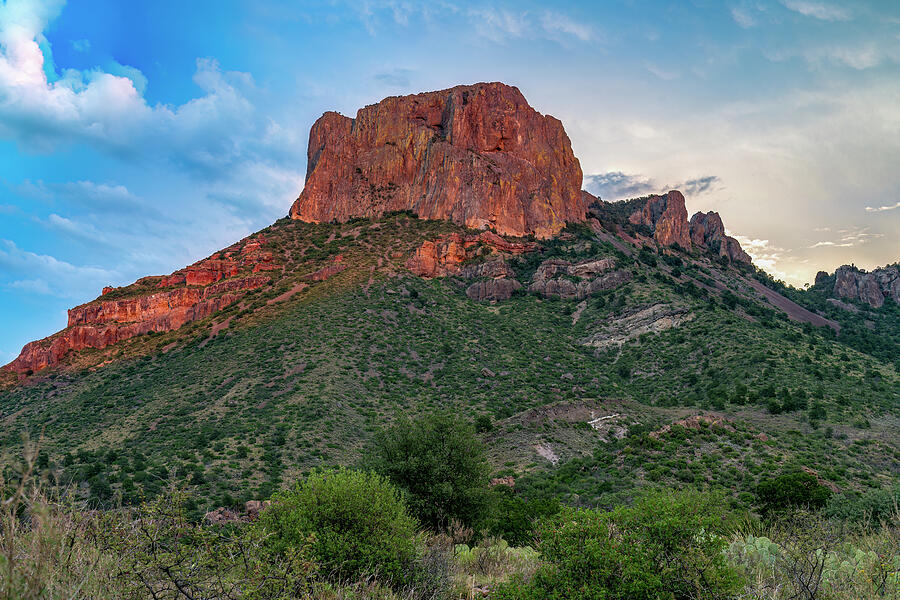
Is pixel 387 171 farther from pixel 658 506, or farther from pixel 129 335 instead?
pixel 658 506

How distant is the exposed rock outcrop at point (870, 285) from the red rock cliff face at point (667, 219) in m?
44.0

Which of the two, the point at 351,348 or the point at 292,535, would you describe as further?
the point at 351,348

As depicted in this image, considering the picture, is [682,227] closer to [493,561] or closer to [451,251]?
[451,251]

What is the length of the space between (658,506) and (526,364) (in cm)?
4186

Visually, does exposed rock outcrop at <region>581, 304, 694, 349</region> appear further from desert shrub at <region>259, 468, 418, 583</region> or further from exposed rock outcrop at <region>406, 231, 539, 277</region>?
desert shrub at <region>259, 468, 418, 583</region>

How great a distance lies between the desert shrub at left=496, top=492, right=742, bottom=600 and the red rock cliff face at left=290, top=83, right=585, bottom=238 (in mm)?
70694

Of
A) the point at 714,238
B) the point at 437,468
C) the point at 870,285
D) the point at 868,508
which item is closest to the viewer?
the point at 868,508

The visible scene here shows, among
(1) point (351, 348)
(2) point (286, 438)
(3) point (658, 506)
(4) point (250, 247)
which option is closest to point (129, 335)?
(4) point (250, 247)

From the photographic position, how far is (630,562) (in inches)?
312

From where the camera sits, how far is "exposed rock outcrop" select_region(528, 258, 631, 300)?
68.1m

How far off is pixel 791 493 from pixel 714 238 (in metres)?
127

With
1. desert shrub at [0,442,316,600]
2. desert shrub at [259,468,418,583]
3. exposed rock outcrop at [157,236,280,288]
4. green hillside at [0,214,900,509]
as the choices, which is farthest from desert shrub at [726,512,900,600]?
exposed rock outcrop at [157,236,280,288]

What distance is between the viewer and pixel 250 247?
72.8 meters

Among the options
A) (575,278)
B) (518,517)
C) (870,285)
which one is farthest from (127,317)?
(870,285)
